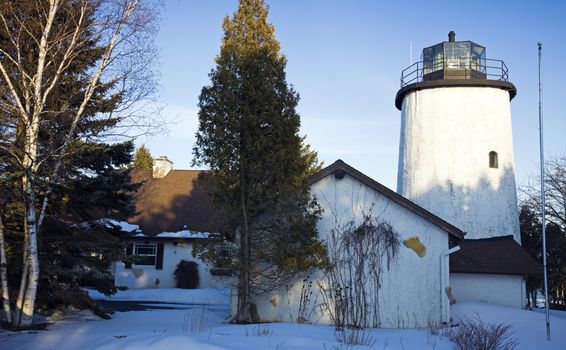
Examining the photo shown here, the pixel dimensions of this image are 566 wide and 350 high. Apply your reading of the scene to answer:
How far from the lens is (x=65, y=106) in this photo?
488 inches

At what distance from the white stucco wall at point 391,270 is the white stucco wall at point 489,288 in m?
4.95

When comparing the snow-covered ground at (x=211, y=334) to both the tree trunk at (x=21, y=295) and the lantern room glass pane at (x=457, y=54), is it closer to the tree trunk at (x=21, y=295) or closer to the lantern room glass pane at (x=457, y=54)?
the tree trunk at (x=21, y=295)

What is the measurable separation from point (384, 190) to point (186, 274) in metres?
13.9

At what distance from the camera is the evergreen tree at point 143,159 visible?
45.4 metres

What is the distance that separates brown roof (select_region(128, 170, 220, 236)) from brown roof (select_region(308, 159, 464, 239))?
37.0 ft

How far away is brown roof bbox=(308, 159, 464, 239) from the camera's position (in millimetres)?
15109

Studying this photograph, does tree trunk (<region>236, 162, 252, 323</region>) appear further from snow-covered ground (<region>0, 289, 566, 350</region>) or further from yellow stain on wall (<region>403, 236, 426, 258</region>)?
yellow stain on wall (<region>403, 236, 426, 258</region>)

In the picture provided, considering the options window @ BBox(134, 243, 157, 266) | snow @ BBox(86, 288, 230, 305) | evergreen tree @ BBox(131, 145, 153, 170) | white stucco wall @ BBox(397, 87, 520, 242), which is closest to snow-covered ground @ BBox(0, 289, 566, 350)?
snow @ BBox(86, 288, 230, 305)

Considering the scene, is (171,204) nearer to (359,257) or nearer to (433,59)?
(433,59)

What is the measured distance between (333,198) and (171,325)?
5.80m

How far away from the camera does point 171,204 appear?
28781 mm

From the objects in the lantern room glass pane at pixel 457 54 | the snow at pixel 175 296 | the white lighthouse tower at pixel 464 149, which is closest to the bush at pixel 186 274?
the snow at pixel 175 296

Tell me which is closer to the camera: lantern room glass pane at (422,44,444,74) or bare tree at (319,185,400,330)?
bare tree at (319,185,400,330)

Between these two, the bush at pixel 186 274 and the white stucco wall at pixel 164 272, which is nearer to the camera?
the bush at pixel 186 274
